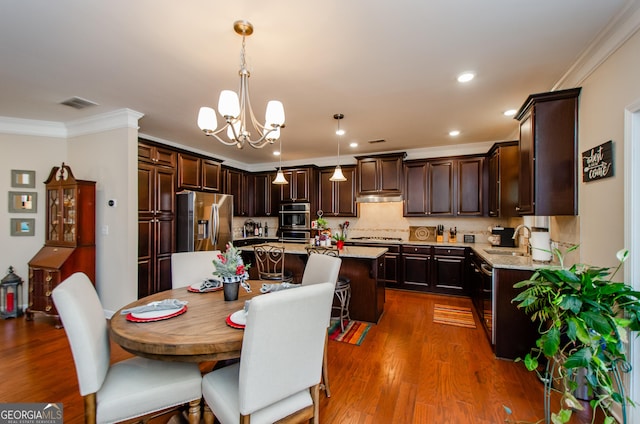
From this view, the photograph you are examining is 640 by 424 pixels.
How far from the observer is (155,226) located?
407 centimetres

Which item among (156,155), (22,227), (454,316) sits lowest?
(454,316)

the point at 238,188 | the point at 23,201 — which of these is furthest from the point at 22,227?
the point at 238,188

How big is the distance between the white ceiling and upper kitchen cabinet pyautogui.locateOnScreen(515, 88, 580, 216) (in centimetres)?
31

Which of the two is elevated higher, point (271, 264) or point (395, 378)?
point (271, 264)

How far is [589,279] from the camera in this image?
1.57m

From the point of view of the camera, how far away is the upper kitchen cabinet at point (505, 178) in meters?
3.69

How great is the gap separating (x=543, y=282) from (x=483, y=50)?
5.76 ft

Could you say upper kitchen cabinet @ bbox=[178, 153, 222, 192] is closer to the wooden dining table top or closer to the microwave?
the microwave

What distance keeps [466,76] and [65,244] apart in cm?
499

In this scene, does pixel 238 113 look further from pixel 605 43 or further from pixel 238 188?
pixel 238 188

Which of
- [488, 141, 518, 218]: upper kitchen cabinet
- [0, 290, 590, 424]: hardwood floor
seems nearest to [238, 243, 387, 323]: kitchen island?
[0, 290, 590, 424]: hardwood floor

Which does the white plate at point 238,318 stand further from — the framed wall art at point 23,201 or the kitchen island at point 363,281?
the framed wall art at point 23,201

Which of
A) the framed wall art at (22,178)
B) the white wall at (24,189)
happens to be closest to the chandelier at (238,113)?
the white wall at (24,189)

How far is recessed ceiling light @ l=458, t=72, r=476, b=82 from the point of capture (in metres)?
2.58
